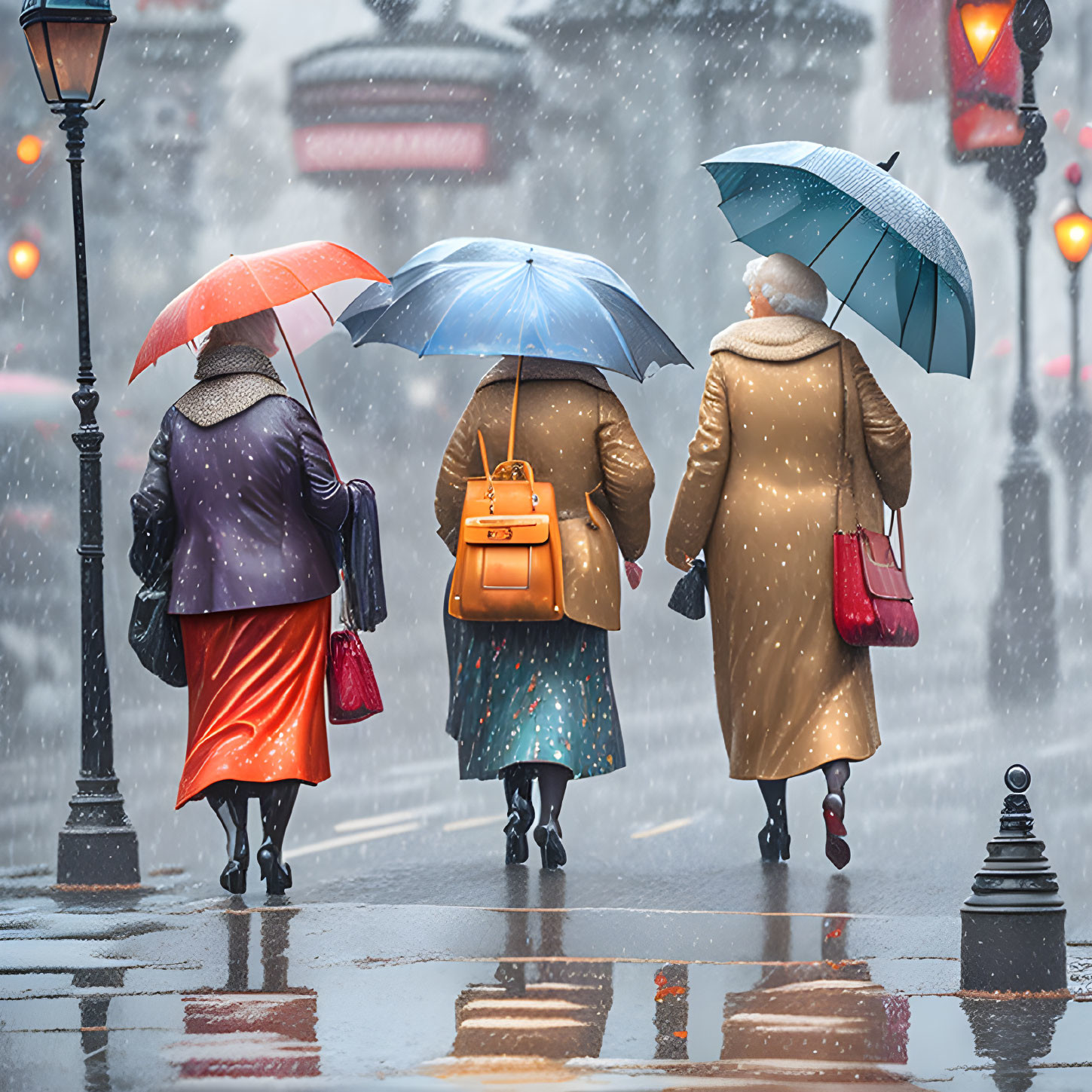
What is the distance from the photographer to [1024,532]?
17.8 metres

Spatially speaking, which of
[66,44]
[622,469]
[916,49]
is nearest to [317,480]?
[622,469]

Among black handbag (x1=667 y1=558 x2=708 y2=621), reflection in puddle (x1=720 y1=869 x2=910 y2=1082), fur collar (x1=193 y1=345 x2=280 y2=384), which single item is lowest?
reflection in puddle (x1=720 y1=869 x2=910 y2=1082)

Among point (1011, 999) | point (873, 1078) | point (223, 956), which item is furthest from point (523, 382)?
point (873, 1078)

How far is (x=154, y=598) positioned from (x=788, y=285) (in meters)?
2.49

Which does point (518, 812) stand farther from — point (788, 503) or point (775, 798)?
point (788, 503)

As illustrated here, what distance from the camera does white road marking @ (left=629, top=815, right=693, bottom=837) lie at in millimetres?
10594

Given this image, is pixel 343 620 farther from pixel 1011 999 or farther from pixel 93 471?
pixel 1011 999

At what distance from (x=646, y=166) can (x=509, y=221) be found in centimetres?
235

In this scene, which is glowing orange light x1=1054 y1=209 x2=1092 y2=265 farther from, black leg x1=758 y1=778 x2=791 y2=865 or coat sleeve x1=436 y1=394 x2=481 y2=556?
coat sleeve x1=436 y1=394 x2=481 y2=556

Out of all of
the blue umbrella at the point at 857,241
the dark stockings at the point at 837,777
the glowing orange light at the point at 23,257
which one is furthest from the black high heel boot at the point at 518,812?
the glowing orange light at the point at 23,257

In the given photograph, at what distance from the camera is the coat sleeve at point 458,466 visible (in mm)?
8648

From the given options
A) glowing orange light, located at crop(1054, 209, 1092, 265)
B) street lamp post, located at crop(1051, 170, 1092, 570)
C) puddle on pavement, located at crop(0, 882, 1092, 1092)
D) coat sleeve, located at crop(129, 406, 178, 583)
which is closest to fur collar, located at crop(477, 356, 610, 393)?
coat sleeve, located at crop(129, 406, 178, 583)

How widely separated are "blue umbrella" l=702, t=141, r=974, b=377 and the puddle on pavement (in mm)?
2171

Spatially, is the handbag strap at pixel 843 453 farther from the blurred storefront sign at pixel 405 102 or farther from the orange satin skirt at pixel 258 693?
the blurred storefront sign at pixel 405 102
